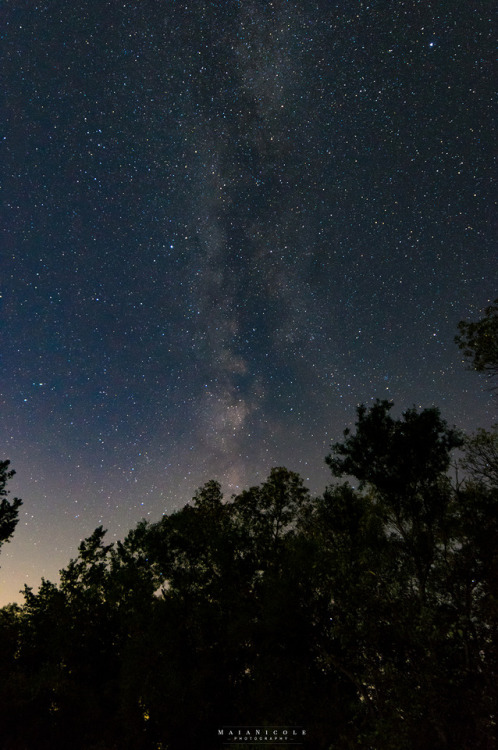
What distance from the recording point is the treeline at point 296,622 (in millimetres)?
13086

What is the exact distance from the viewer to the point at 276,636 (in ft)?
70.3

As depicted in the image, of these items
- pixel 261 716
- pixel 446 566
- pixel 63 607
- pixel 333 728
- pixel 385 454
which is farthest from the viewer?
pixel 63 607

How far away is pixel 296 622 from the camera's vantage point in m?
21.0

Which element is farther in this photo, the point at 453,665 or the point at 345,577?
the point at 345,577

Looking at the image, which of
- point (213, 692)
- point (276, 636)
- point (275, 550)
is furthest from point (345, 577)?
point (213, 692)

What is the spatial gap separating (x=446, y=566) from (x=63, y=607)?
30562 mm

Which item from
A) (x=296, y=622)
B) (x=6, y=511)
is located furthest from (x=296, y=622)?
(x=6, y=511)

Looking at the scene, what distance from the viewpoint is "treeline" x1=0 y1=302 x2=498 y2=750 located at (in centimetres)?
1309

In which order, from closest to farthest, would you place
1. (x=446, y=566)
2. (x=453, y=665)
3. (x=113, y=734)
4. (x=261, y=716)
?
(x=453, y=665)
(x=446, y=566)
(x=261, y=716)
(x=113, y=734)

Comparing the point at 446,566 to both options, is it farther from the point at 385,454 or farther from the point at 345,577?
the point at 385,454

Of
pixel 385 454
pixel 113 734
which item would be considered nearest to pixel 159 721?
pixel 113 734

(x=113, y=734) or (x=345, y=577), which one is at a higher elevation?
(x=345, y=577)

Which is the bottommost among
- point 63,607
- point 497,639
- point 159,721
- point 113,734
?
point 113,734

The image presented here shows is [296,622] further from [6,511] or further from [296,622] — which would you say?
[6,511]
